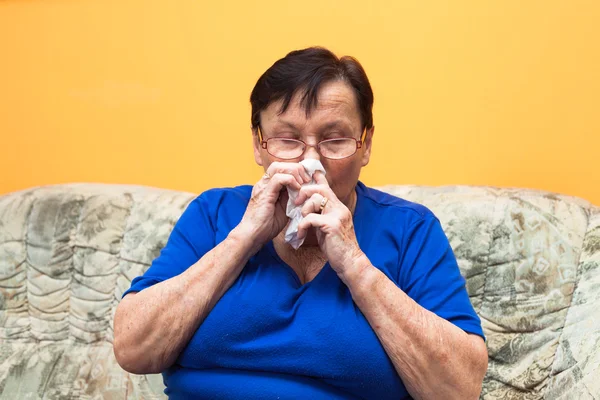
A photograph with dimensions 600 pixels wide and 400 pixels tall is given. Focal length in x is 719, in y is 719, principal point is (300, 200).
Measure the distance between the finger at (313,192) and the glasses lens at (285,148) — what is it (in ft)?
0.33

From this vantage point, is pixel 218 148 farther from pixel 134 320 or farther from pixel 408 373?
pixel 408 373

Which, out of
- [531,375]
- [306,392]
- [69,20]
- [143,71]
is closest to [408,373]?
[306,392]

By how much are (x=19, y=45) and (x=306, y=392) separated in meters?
1.79

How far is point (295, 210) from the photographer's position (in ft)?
4.83

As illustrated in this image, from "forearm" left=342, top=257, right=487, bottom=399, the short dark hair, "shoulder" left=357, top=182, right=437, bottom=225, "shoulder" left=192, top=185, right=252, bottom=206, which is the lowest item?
"forearm" left=342, top=257, right=487, bottom=399

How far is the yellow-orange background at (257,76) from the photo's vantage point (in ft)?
6.93

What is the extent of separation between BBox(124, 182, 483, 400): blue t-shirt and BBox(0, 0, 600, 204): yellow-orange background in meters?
0.74

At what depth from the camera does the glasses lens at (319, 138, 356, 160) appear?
1495 millimetres

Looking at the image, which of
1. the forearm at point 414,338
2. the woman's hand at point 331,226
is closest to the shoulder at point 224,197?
the woman's hand at point 331,226

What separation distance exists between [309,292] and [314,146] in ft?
0.98

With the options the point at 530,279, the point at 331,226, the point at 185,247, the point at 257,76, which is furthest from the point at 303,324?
the point at 257,76

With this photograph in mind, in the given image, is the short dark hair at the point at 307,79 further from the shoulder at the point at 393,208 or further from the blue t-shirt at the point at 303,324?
the blue t-shirt at the point at 303,324

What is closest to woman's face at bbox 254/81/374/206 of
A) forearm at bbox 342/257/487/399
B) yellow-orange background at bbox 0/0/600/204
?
forearm at bbox 342/257/487/399

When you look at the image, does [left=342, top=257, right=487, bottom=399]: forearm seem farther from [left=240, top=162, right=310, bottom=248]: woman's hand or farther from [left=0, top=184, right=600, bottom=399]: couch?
[left=0, top=184, right=600, bottom=399]: couch
